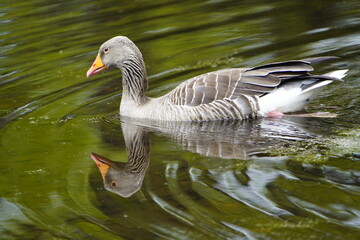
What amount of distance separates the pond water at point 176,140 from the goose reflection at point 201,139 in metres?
0.03

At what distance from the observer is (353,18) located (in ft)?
43.1

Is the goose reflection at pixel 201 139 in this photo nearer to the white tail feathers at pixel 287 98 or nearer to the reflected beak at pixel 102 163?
the reflected beak at pixel 102 163

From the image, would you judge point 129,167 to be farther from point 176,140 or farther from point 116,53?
point 116,53

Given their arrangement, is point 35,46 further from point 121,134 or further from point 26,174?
point 26,174

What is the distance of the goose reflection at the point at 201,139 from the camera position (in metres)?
7.53

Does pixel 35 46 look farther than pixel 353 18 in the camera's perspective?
Yes

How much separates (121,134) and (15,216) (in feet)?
8.98

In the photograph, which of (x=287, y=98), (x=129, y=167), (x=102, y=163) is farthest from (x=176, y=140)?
(x=287, y=98)

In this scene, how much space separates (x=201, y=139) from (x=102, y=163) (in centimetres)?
139

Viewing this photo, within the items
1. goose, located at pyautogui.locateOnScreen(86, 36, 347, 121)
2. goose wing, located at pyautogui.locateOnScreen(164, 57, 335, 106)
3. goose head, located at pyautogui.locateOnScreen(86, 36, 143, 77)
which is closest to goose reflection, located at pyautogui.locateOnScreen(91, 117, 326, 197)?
goose, located at pyautogui.locateOnScreen(86, 36, 347, 121)

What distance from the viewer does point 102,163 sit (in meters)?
7.94

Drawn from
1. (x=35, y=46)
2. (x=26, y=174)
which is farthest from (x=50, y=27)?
(x=26, y=174)

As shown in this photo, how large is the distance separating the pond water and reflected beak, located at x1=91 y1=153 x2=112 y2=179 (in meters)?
0.10

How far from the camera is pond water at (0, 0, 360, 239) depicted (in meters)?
6.12
